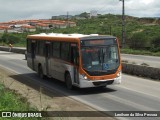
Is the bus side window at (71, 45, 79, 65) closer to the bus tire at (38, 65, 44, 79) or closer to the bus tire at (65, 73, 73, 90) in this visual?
the bus tire at (65, 73, 73, 90)

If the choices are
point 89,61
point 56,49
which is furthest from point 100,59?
point 56,49

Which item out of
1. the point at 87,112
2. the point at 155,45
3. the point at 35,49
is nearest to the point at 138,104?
the point at 87,112

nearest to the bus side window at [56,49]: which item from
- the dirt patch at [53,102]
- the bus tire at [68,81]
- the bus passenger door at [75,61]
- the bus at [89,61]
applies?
the bus at [89,61]

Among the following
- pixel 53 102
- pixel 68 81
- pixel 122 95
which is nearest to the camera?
pixel 53 102

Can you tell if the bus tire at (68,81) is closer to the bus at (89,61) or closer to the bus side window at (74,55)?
the bus at (89,61)

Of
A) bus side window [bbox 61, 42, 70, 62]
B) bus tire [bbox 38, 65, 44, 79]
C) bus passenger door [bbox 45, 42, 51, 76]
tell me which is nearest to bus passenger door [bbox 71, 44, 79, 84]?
bus side window [bbox 61, 42, 70, 62]

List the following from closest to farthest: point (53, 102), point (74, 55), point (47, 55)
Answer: point (53, 102) → point (74, 55) → point (47, 55)

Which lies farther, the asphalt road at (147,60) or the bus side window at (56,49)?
the asphalt road at (147,60)

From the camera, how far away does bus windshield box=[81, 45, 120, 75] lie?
685 inches

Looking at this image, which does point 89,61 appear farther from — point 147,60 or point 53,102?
point 147,60

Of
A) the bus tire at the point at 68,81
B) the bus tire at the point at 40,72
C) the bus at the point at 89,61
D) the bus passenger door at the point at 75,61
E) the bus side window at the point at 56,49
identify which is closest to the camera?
the bus at the point at 89,61

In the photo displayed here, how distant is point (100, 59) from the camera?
57.5 feet

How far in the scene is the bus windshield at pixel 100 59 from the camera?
17406 mm

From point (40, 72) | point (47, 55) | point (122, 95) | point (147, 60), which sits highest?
point (47, 55)
